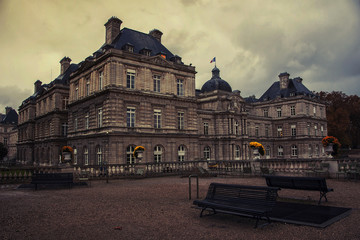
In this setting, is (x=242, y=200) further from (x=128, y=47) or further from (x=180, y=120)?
(x=128, y=47)

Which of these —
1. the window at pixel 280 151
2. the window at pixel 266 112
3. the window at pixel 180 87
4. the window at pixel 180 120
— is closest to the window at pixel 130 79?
the window at pixel 180 87

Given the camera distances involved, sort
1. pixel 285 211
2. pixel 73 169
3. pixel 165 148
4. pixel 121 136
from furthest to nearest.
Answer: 1. pixel 165 148
2. pixel 121 136
3. pixel 73 169
4. pixel 285 211

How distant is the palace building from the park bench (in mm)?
11035

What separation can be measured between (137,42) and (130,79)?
21.2 ft

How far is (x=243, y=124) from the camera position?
1967 inches

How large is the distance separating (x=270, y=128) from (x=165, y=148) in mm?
36078

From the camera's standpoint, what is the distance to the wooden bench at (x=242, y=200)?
25.3ft

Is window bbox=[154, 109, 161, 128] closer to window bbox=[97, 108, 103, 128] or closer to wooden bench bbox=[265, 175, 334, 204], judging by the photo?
window bbox=[97, 108, 103, 128]

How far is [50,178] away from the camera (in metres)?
15.8

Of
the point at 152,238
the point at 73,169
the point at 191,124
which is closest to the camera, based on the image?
the point at 152,238

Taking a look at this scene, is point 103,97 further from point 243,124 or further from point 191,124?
point 243,124

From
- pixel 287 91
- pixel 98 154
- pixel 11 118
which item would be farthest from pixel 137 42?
pixel 11 118

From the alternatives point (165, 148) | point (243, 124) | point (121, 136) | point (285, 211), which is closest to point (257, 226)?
point (285, 211)

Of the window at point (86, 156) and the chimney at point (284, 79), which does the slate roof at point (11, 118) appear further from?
the chimney at point (284, 79)
